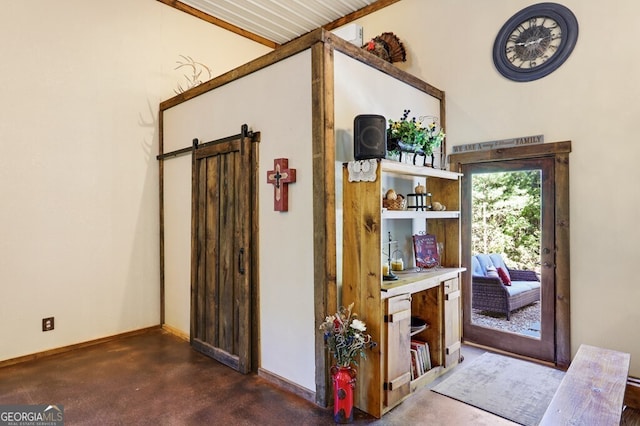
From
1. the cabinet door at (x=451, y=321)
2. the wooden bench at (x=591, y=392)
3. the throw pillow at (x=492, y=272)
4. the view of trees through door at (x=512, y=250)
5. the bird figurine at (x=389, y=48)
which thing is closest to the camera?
the wooden bench at (x=591, y=392)

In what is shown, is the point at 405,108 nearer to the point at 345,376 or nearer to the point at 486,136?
the point at 486,136

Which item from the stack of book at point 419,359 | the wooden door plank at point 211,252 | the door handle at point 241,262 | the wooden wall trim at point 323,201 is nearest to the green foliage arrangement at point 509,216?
the stack of book at point 419,359

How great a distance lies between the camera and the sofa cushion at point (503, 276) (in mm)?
3689

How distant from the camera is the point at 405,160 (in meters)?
3.36

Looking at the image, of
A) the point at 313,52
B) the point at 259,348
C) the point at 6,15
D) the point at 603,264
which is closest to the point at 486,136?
the point at 603,264

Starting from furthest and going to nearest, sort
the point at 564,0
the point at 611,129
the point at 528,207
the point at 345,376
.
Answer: the point at 528,207, the point at 564,0, the point at 611,129, the point at 345,376

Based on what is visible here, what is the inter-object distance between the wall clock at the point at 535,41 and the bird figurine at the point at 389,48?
1069 millimetres

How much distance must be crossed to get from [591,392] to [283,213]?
2262mm

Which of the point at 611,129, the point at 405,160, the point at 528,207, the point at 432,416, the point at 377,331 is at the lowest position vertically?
the point at 432,416

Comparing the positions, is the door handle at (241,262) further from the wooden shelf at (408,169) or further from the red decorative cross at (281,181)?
the wooden shelf at (408,169)

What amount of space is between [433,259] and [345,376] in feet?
4.64

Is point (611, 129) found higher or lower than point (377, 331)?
higher

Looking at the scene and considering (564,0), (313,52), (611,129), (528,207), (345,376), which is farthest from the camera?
(528,207)

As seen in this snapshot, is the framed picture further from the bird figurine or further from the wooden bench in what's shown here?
the bird figurine
